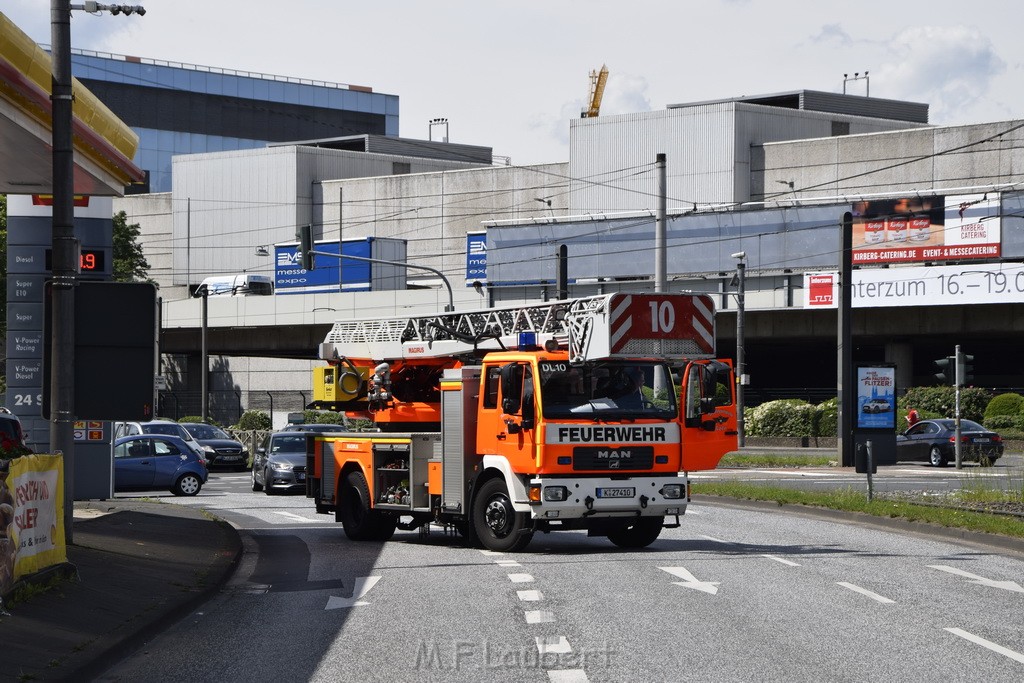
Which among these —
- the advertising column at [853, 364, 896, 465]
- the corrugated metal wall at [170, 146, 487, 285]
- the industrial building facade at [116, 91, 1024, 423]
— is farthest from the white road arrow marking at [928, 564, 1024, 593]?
the corrugated metal wall at [170, 146, 487, 285]

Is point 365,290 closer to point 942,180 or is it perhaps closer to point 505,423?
point 942,180

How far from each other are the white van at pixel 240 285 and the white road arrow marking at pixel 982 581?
2851 inches

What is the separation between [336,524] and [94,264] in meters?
5.86

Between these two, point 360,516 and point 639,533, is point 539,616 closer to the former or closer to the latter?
point 639,533

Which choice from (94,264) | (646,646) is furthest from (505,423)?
(94,264)

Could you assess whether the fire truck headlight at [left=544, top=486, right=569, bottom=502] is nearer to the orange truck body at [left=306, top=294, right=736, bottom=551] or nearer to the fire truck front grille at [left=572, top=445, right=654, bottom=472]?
the orange truck body at [left=306, top=294, right=736, bottom=551]

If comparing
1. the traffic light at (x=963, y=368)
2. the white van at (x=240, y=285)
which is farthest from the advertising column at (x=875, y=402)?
the white van at (x=240, y=285)

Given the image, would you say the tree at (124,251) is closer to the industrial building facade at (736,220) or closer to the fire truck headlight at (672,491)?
the industrial building facade at (736,220)

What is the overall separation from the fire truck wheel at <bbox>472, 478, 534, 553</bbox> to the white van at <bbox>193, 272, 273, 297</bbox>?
68654 millimetres

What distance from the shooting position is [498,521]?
18.0 metres

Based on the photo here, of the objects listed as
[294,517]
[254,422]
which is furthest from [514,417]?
[254,422]

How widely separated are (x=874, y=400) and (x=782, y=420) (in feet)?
91.3

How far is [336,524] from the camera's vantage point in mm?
24266

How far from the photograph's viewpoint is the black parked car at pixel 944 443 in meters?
42.5
